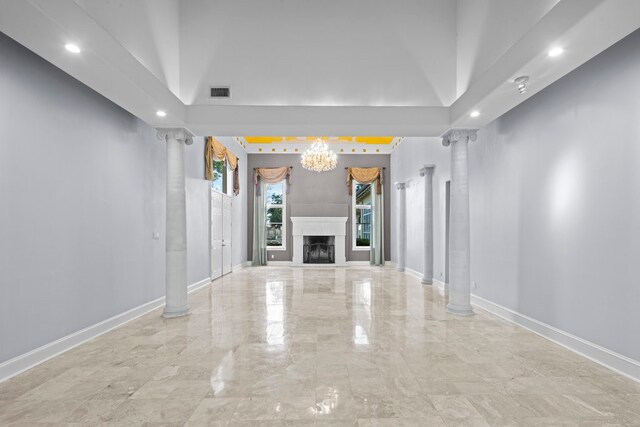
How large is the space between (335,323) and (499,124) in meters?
3.85

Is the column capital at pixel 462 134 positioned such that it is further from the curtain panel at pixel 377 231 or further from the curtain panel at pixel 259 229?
the curtain panel at pixel 259 229

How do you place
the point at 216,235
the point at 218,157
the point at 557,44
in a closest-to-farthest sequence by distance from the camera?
the point at 557,44, the point at 218,157, the point at 216,235

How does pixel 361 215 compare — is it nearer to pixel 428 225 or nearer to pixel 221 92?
pixel 428 225

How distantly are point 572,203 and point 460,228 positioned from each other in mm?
1732

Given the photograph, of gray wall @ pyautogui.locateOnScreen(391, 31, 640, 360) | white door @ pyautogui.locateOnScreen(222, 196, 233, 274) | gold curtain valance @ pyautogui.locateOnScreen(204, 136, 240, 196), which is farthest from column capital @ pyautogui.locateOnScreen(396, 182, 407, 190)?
white door @ pyautogui.locateOnScreen(222, 196, 233, 274)

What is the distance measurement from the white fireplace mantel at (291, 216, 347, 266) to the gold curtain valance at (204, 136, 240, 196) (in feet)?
8.09

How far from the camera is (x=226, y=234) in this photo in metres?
9.98

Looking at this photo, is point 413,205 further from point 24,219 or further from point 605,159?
point 24,219

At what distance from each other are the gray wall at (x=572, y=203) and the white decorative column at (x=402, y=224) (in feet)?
15.8

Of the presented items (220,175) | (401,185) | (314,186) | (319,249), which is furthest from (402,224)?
(220,175)

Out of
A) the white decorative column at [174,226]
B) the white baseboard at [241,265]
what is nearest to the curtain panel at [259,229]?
the white baseboard at [241,265]

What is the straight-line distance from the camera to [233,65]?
5270mm

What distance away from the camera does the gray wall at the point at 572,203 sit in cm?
318

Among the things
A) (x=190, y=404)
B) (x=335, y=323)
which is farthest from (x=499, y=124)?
(x=190, y=404)
